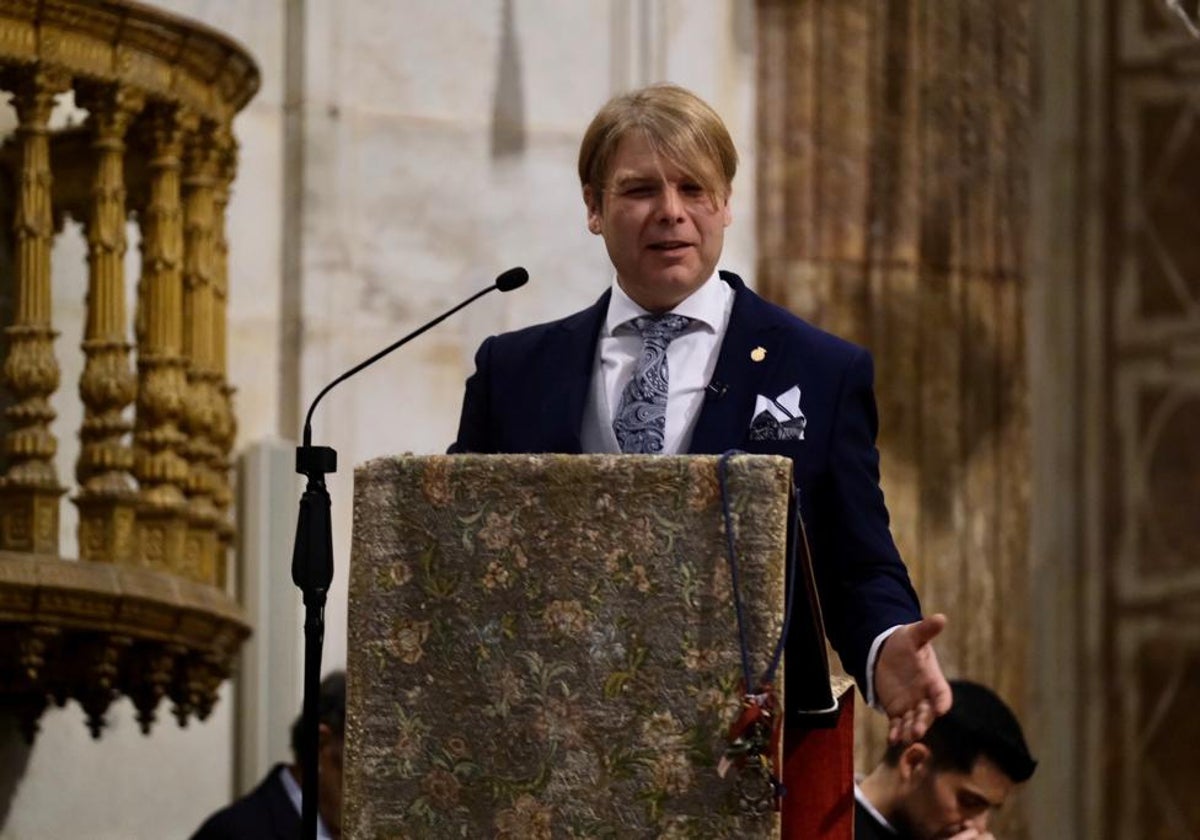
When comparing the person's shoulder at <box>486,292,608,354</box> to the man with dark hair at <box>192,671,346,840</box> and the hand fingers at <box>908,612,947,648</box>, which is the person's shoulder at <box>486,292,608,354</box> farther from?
the man with dark hair at <box>192,671,346,840</box>

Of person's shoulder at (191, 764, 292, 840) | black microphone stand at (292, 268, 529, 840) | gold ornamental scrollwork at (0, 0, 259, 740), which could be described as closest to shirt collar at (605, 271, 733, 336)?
black microphone stand at (292, 268, 529, 840)

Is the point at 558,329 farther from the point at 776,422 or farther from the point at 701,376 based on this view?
the point at 776,422

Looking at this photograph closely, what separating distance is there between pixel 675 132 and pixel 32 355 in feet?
11.0

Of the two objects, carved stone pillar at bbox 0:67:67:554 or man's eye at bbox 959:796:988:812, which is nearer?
man's eye at bbox 959:796:988:812

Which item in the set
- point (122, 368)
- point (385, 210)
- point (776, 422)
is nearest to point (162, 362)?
point (122, 368)

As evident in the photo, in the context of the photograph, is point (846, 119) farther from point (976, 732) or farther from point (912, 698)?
point (912, 698)

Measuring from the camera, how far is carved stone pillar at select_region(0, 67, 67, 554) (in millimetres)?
7602

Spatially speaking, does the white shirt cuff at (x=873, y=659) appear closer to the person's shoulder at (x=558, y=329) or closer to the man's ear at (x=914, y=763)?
the person's shoulder at (x=558, y=329)

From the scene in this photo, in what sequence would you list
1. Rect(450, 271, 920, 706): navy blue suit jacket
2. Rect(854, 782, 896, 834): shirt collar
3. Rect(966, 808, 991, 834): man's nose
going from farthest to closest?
Rect(966, 808, 991, 834): man's nose
Rect(854, 782, 896, 834): shirt collar
Rect(450, 271, 920, 706): navy blue suit jacket

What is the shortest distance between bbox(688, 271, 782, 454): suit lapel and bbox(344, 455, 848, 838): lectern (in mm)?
265

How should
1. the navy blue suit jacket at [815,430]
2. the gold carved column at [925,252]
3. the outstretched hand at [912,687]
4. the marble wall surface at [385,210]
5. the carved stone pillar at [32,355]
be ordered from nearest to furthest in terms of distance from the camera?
the outstretched hand at [912,687] → the navy blue suit jacket at [815,430] → the carved stone pillar at [32,355] → the marble wall surface at [385,210] → the gold carved column at [925,252]

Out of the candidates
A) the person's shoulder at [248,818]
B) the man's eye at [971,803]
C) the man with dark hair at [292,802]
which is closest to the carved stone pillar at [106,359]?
the man with dark hair at [292,802]

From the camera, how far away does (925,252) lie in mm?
9828

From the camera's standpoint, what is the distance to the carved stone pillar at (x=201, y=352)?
8.03 m
